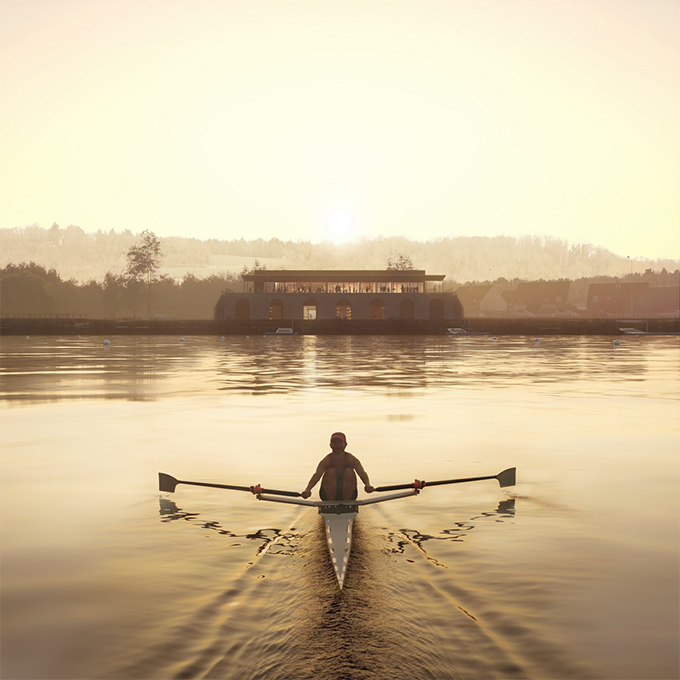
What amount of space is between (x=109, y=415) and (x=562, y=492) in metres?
20.7

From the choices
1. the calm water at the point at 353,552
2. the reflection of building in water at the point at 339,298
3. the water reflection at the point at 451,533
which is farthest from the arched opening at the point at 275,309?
the water reflection at the point at 451,533

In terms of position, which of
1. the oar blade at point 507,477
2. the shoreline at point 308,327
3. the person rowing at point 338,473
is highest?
the shoreline at point 308,327

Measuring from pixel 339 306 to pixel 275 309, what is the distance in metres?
13.6

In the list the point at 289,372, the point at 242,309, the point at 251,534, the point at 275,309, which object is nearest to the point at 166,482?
the point at 251,534

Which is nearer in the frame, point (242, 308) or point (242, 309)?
point (242, 308)

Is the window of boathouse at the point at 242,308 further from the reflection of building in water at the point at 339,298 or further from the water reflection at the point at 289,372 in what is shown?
the water reflection at the point at 289,372

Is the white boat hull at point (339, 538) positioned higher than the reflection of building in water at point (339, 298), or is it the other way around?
the reflection of building in water at point (339, 298)

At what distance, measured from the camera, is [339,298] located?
166 m

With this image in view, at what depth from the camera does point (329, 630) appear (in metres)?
9.59

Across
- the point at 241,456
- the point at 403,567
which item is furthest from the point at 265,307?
the point at 403,567

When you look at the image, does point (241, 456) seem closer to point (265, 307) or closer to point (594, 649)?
point (594, 649)

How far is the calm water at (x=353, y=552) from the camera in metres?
9.03

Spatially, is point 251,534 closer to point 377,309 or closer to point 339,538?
point 339,538

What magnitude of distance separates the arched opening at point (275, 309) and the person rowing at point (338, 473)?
151571 millimetres
